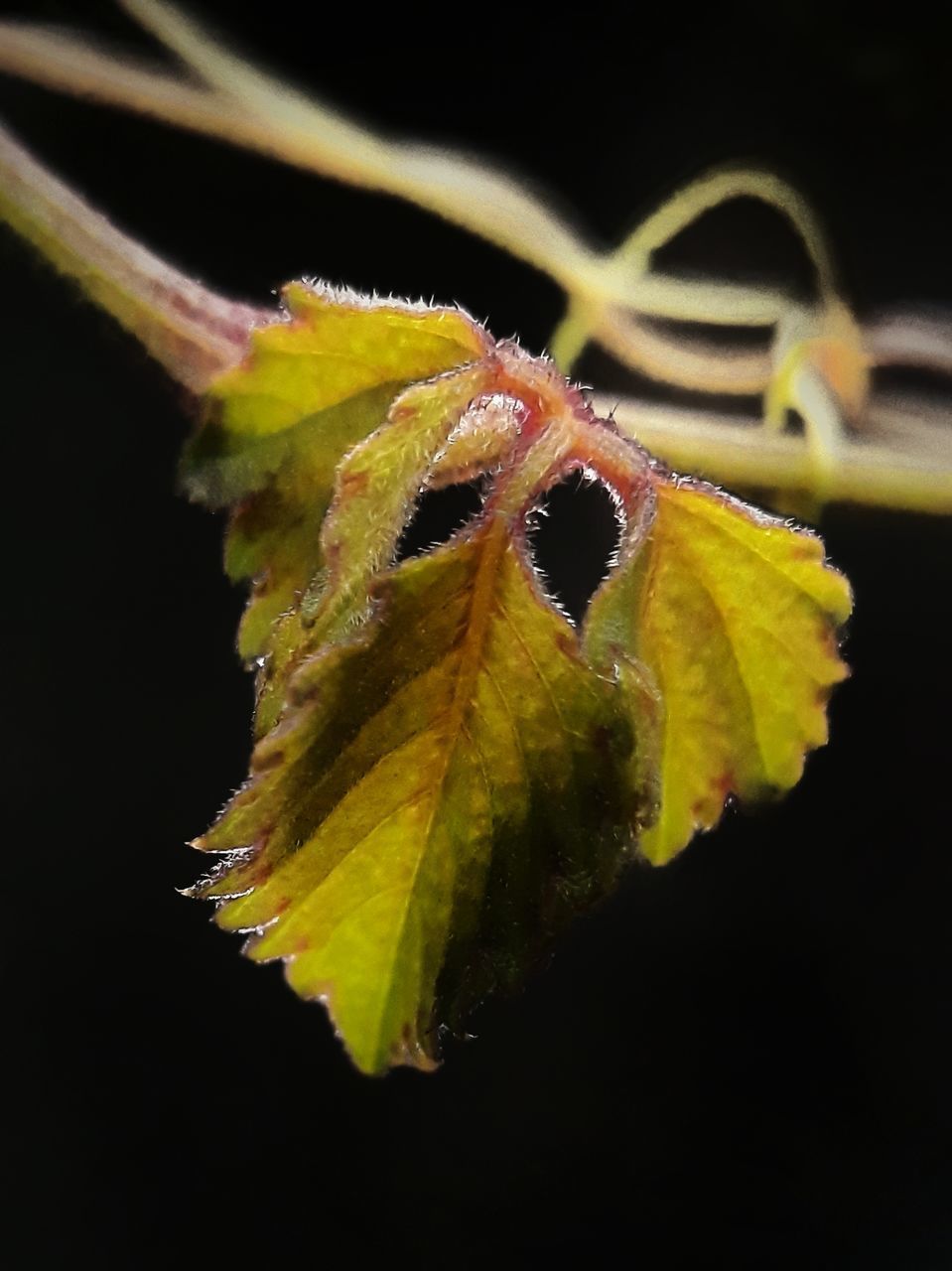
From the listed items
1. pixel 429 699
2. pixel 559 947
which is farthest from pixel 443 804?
pixel 559 947

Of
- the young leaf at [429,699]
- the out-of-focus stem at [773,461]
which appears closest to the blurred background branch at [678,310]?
the out-of-focus stem at [773,461]

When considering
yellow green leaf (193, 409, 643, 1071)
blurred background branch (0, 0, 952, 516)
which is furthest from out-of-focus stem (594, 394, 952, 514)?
yellow green leaf (193, 409, 643, 1071)

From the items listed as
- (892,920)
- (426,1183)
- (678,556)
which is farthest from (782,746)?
(426,1183)

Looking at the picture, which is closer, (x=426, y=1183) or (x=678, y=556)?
(x=678, y=556)

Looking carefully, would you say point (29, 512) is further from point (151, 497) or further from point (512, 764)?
point (512, 764)

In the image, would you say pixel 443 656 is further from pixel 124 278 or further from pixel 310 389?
pixel 124 278

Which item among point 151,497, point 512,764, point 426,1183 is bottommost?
point 426,1183

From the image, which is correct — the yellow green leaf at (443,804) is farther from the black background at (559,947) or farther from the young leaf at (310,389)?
the black background at (559,947)
